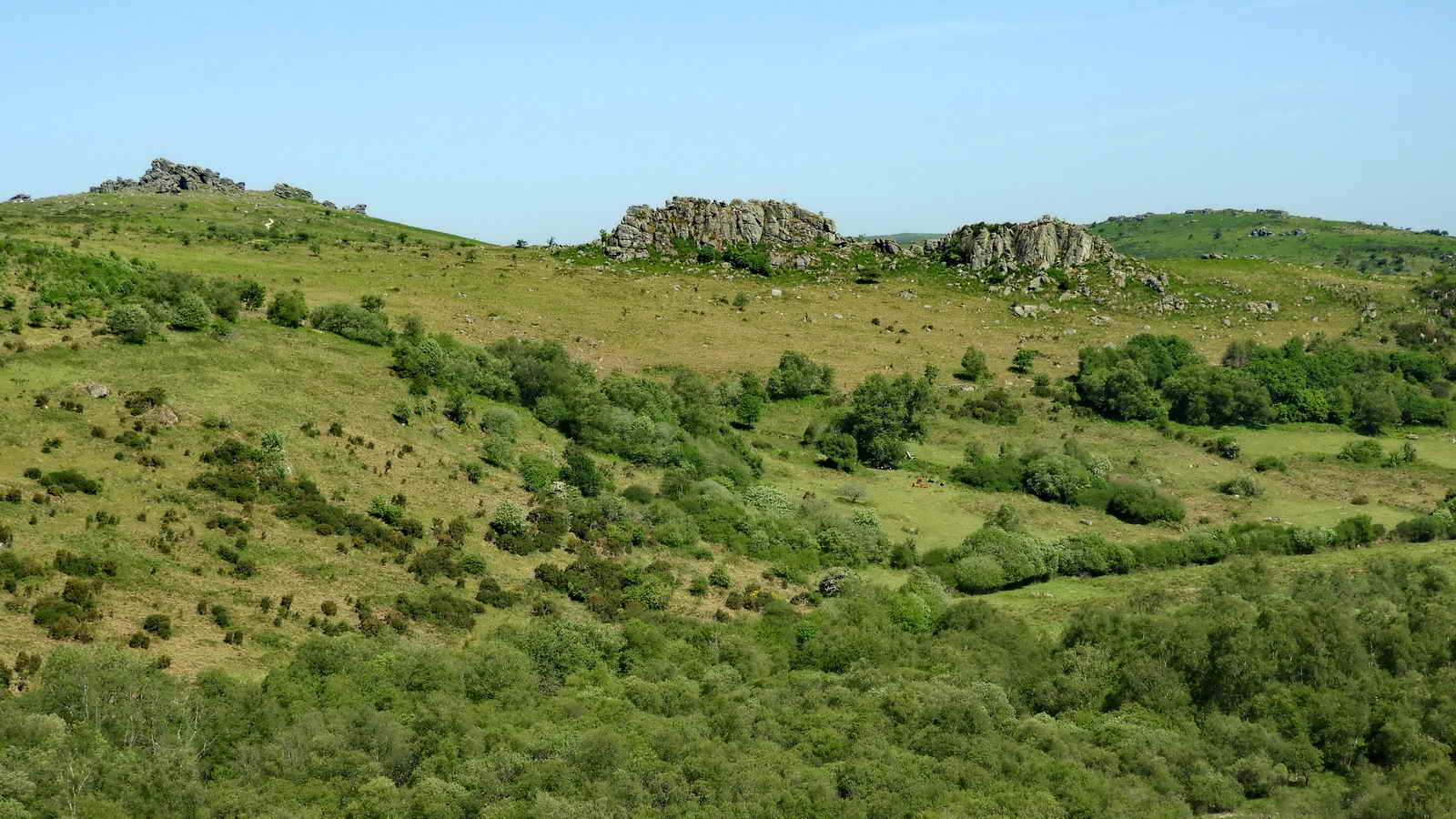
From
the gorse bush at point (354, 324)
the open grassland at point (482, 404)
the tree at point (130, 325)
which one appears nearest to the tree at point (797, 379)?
the open grassland at point (482, 404)

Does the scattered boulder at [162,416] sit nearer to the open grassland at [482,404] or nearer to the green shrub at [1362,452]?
the open grassland at [482,404]

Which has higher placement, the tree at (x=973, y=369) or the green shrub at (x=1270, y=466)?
the tree at (x=973, y=369)

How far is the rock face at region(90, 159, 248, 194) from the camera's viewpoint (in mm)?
186125

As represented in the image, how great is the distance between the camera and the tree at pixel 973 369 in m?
113

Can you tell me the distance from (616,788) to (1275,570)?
48412 millimetres

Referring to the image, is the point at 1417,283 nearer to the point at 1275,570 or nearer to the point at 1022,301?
the point at 1022,301

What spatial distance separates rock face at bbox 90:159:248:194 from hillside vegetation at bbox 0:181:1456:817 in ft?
208

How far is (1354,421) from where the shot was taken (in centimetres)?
11038

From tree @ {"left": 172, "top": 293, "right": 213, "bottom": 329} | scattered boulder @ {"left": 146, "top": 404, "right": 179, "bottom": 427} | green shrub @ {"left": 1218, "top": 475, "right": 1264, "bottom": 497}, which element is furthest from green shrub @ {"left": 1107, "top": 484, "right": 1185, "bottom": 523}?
tree @ {"left": 172, "top": 293, "right": 213, "bottom": 329}

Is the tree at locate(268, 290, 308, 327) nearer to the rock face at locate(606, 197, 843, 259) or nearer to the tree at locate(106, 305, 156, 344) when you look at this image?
the tree at locate(106, 305, 156, 344)

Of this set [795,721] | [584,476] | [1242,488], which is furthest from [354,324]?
[1242,488]

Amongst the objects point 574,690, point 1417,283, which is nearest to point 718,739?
point 574,690

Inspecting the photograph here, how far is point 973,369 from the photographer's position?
112750 mm

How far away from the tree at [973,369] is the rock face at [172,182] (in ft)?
397
